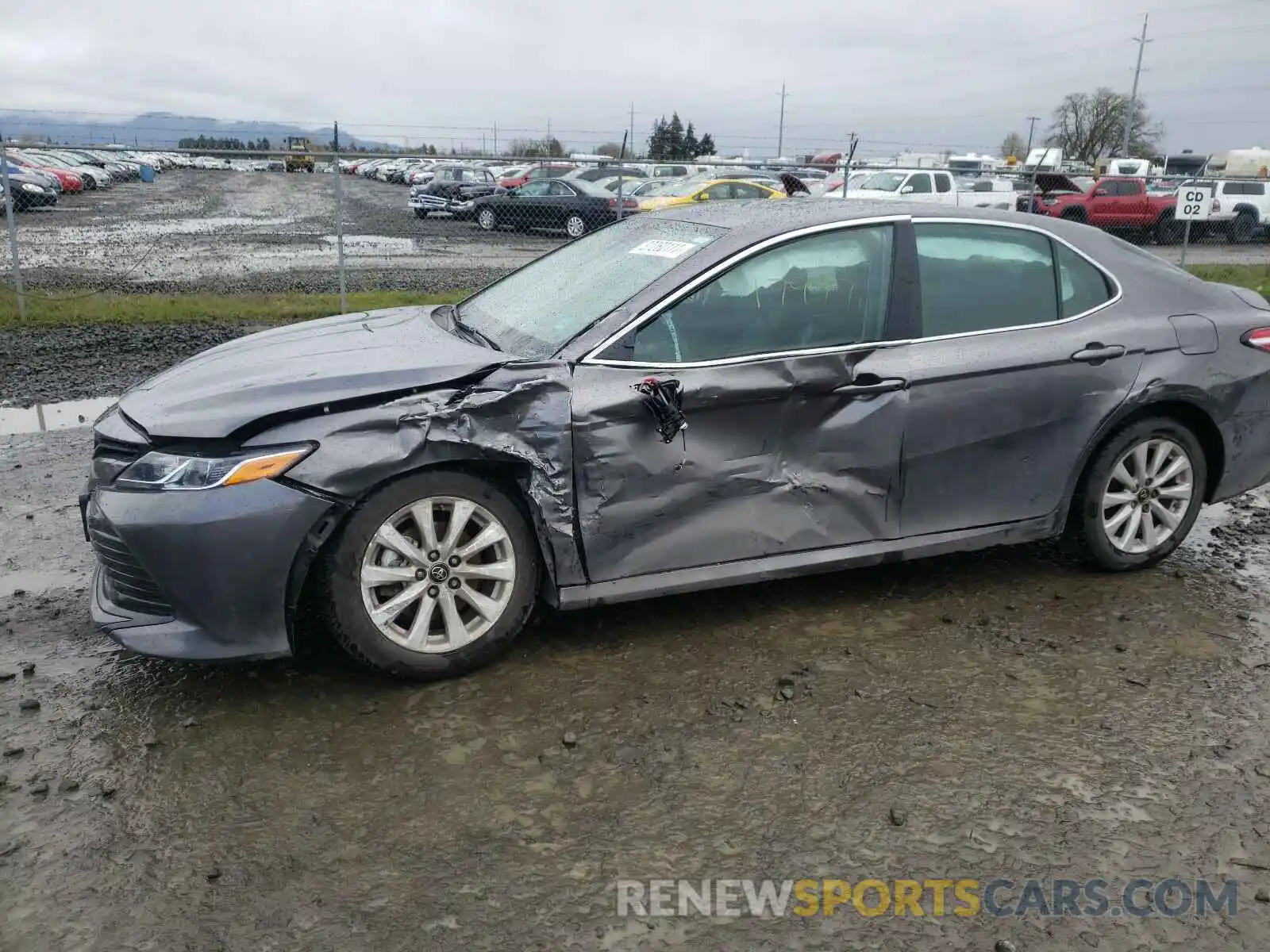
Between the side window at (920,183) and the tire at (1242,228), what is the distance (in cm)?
900

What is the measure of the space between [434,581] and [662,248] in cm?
166

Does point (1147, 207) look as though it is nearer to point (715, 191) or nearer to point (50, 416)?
point (715, 191)

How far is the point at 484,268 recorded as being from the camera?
1653cm

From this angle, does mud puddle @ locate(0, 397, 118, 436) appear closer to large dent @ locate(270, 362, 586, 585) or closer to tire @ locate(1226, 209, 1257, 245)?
large dent @ locate(270, 362, 586, 585)

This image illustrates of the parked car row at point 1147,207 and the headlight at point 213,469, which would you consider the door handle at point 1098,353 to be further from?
the parked car row at point 1147,207

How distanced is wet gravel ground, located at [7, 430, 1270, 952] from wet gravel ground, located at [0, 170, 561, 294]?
35.9 feet

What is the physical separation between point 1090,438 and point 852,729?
1862 mm

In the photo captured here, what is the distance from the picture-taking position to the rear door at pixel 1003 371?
421 centimetres

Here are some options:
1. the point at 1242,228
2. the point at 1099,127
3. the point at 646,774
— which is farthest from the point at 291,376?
the point at 1099,127

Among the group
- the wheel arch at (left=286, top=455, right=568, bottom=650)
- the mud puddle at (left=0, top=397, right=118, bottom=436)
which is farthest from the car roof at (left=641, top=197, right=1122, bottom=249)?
the mud puddle at (left=0, top=397, right=118, bottom=436)

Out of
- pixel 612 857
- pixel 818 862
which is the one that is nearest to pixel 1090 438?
pixel 818 862

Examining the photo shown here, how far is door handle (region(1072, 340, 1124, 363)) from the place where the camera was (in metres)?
4.42

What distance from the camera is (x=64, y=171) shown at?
116 ft

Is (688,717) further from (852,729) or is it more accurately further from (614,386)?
(614,386)
